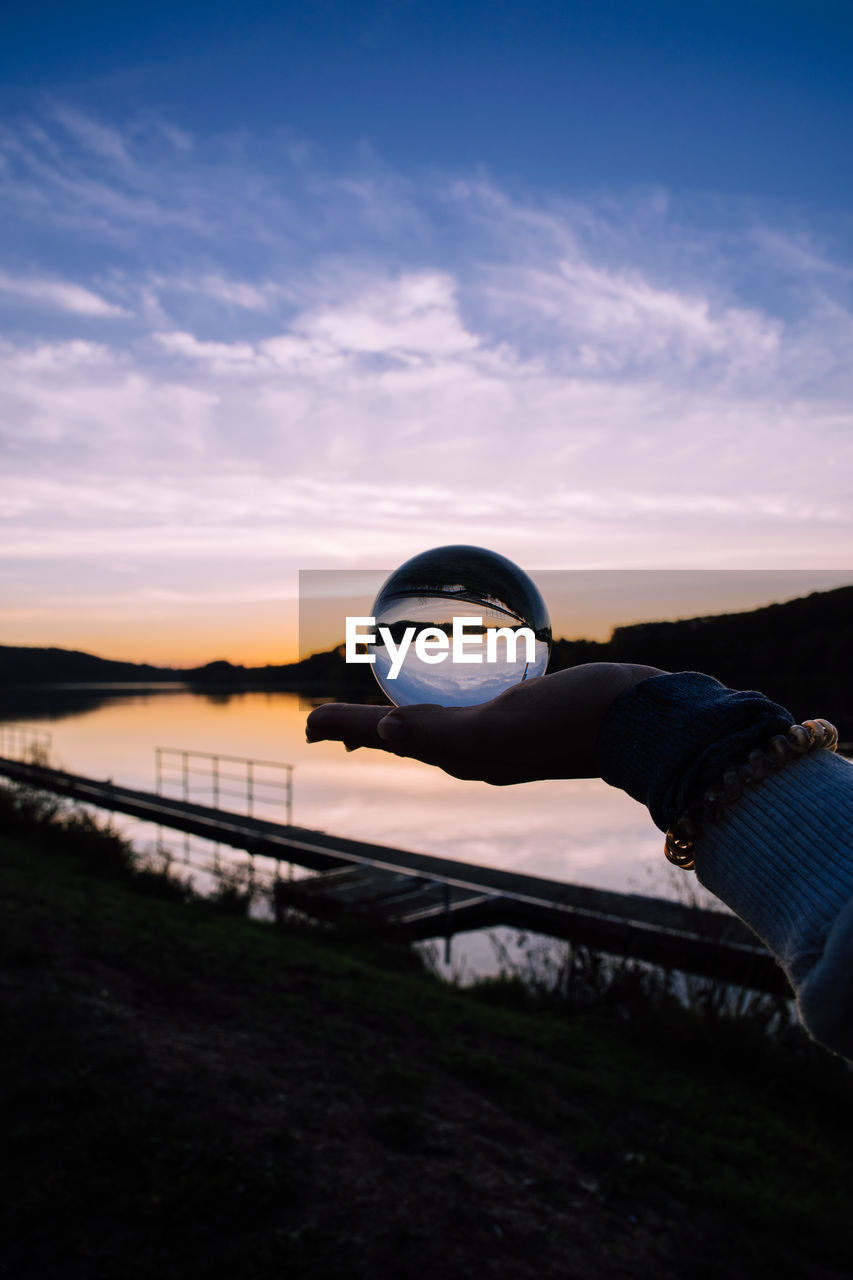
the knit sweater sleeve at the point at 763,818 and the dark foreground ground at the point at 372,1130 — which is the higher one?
the knit sweater sleeve at the point at 763,818

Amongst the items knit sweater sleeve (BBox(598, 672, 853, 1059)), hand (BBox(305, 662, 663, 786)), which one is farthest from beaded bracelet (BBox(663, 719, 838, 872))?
hand (BBox(305, 662, 663, 786))

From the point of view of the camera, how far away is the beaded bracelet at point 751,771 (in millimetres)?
1186

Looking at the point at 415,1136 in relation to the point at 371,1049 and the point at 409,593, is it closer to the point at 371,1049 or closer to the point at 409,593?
the point at 371,1049

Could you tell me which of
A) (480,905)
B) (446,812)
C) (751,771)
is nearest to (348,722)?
(751,771)

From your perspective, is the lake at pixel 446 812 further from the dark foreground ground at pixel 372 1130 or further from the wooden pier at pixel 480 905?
the dark foreground ground at pixel 372 1130

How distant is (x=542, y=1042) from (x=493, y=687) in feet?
20.1

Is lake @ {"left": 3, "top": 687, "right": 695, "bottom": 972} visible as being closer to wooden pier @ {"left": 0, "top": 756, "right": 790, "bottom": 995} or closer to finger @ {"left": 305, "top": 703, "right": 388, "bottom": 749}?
wooden pier @ {"left": 0, "top": 756, "right": 790, "bottom": 995}

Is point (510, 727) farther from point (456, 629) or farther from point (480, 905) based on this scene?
point (480, 905)

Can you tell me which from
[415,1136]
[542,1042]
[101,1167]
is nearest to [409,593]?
[101,1167]

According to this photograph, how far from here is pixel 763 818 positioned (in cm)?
116

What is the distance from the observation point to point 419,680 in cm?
214

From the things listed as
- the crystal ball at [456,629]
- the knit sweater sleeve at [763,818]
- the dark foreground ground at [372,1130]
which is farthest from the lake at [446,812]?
the knit sweater sleeve at [763,818]

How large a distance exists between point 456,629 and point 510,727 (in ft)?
1.87

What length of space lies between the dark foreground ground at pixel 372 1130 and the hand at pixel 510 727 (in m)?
2.86
